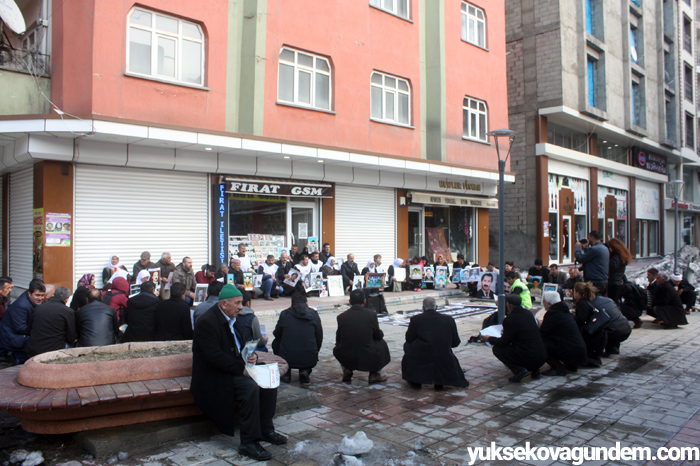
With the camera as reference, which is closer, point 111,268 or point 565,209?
point 111,268

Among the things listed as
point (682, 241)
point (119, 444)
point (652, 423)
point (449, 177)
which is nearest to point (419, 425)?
point (652, 423)

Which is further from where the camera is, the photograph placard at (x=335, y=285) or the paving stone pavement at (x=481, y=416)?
the photograph placard at (x=335, y=285)

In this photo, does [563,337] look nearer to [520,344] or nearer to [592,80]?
[520,344]

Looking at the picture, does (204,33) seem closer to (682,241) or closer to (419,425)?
(419,425)

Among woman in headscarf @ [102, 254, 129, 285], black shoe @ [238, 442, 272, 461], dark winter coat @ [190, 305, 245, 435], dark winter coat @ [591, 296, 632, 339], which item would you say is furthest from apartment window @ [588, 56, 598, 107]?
black shoe @ [238, 442, 272, 461]

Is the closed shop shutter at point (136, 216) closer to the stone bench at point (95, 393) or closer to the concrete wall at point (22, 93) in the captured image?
the concrete wall at point (22, 93)

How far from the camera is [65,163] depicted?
12148 millimetres

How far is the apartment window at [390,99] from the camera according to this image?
18.2 m

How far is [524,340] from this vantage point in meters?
7.25

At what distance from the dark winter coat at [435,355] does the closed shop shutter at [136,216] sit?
8850mm

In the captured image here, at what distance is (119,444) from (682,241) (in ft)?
160

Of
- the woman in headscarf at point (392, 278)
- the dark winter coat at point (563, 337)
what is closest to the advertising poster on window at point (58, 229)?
the woman in headscarf at point (392, 278)

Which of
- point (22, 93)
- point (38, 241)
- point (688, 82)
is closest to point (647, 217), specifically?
point (688, 82)

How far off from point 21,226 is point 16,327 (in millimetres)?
7141
